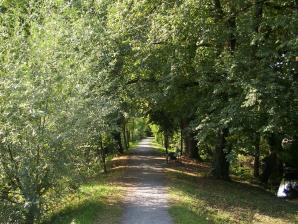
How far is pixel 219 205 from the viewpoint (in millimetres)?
15422

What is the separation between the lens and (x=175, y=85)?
19344mm

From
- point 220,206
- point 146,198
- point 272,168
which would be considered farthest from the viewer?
point 272,168

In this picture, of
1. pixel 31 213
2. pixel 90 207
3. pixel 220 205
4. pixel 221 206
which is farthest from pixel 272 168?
pixel 31 213

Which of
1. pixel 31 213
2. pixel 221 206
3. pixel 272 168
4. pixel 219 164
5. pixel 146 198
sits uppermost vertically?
pixel 219 164

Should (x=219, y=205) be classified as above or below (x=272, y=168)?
above

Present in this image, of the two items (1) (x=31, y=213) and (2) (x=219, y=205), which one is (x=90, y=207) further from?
(2) (x=219, y=205)

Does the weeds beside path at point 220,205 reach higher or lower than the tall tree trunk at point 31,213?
lower

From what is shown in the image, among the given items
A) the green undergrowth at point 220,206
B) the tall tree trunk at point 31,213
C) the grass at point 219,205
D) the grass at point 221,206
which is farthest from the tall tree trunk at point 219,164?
the tall tree trunk at point 31,213

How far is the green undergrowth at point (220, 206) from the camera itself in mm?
13469

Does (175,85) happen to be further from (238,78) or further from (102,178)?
(102,178)

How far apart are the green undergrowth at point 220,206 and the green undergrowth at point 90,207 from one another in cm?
197

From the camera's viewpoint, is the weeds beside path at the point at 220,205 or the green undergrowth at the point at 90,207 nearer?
the green undergrowth at the point at 90,207

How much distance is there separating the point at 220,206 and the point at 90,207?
4600 mm

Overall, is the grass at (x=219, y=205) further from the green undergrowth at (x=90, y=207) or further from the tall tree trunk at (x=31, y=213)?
the tall tree trunk at (x=31, y=213)
